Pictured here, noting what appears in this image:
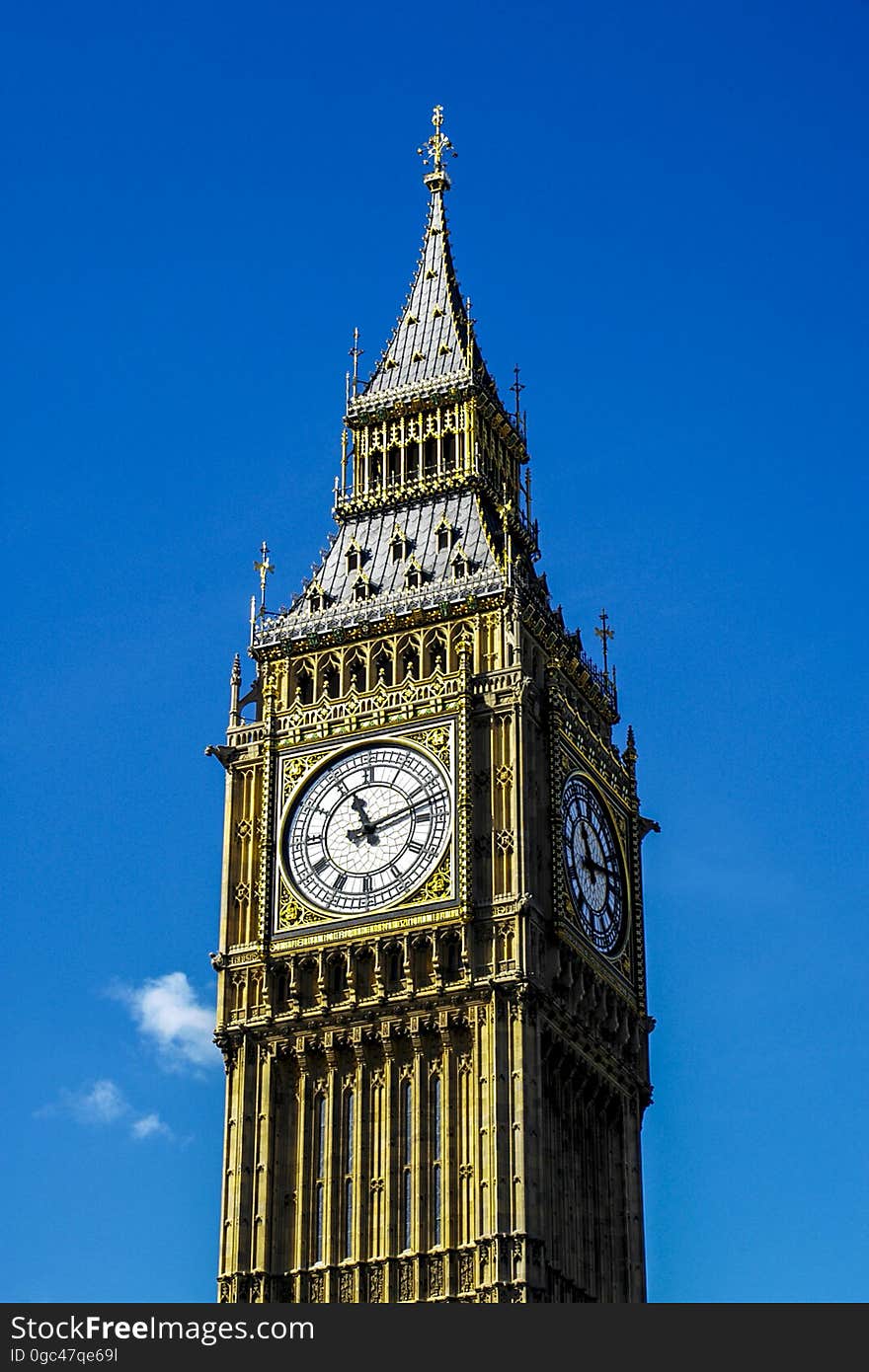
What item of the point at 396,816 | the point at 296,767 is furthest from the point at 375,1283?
the point at 296,767

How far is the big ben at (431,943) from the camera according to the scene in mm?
78750

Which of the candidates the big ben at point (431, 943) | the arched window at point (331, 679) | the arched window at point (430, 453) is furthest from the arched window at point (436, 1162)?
the arched window at point (430, 453)

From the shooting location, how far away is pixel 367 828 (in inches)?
3292

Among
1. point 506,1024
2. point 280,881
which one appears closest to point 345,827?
point 280,881

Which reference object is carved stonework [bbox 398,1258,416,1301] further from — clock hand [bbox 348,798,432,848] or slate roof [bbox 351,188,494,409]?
slate roof [bbox 351,188,494,409]

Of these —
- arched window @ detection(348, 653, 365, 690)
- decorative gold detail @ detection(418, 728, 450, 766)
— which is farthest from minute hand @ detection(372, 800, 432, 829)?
arched window @ detection(348, 653, 365, 690)

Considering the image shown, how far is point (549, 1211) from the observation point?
7900 cm

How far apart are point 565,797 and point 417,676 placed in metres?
5.71

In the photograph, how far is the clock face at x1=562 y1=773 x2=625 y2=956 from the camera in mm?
84438

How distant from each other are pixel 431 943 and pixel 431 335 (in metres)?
25.0

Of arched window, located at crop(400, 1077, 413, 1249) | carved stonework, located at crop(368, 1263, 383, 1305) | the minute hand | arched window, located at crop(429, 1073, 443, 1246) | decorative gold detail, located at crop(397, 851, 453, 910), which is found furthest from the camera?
the minute hand

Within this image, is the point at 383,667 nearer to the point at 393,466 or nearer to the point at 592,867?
the point at 592,867

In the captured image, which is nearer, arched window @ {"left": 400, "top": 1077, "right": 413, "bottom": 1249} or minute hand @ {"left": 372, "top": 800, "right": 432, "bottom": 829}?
arched window @ {"left": 400, "top": 1077, "right": 413, "bottom": 1249}

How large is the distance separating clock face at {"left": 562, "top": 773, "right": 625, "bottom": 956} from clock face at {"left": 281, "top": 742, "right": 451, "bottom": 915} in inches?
162
